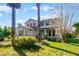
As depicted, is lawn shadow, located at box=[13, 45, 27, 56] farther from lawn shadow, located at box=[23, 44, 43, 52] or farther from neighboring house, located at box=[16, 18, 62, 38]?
neighboring house, located at box=[16, 18, 62, 38]

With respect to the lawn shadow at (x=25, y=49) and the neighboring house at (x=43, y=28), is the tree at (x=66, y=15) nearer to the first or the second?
the neighboring house at (x=43, y=28)

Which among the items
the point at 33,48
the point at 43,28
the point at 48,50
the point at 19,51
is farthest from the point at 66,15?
the point at 19,51

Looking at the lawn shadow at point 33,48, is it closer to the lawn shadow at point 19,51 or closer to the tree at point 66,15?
the lawn shadow at point 19,51

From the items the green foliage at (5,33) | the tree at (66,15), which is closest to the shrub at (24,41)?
the green foliage at (5,33)

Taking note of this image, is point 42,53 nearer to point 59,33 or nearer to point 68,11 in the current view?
point 59,33

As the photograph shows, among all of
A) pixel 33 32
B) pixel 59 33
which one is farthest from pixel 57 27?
pixel 33 32

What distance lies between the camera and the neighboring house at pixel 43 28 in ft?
12.8

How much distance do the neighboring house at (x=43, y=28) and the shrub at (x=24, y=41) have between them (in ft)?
0.18

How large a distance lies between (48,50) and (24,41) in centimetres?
35

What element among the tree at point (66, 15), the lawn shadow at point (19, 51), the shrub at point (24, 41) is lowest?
the lawn shadow at point (19, 51)

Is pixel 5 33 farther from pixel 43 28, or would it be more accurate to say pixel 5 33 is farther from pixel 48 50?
pixel 48 50

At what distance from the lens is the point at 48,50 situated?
154 inches

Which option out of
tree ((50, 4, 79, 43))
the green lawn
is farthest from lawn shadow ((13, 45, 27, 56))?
tree ((50, 4, 79, 43))

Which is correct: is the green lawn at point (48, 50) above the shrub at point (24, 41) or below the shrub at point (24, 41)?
below
